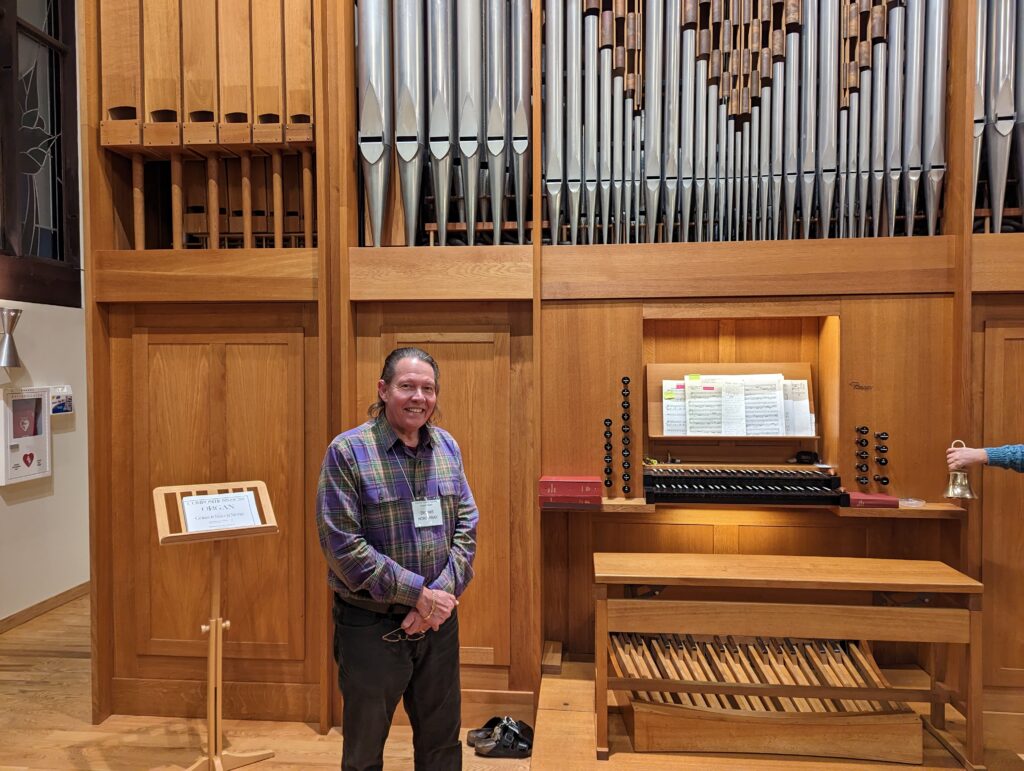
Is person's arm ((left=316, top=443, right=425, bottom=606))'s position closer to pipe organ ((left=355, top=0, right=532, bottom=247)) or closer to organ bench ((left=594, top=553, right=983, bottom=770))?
organ bench ((left=594, top=553, right=983, bottom=770))

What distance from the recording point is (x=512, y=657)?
10.3ft

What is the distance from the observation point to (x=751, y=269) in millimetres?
2945

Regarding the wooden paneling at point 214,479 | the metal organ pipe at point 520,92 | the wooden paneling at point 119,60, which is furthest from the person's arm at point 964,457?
the wooden paneling at point 119,60

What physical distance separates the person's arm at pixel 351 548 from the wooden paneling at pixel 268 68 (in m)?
1.79

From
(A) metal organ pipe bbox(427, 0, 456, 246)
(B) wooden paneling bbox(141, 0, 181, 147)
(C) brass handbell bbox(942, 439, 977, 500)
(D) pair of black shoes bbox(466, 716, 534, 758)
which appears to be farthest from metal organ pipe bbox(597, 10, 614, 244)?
(D) pair of black shoes bbox(466, 716, 534, 758)

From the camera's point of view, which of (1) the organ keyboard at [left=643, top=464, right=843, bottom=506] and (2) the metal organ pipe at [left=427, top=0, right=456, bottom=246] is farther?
(2) the metal organ pipe at [left=427, top=0, right=456, bottom=246]

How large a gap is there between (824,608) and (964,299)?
4.69 feet

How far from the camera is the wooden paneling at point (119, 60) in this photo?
3.12m

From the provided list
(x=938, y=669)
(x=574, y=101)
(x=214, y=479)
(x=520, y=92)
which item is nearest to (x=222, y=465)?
(x=214, y=479)

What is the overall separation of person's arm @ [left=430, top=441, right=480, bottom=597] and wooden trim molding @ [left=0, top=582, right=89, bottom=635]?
3.80 m

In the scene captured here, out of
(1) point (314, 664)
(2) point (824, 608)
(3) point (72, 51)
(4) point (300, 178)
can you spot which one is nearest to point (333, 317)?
(4) point (300, 178)

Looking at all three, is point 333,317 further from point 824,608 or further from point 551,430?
point 824,608

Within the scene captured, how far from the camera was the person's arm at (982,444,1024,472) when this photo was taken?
2.51m

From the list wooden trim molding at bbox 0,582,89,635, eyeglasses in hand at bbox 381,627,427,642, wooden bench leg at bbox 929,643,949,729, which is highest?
eyeglasses in hand at bbox 381,627,427,642
